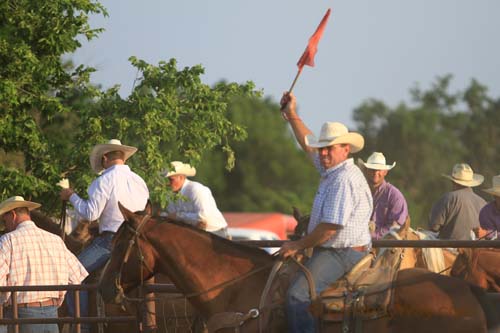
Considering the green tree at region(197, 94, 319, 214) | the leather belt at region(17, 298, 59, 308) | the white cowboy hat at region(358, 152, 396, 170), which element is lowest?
the leather belt at region(17, 298, 59, 308)

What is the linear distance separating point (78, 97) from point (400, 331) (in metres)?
7.06

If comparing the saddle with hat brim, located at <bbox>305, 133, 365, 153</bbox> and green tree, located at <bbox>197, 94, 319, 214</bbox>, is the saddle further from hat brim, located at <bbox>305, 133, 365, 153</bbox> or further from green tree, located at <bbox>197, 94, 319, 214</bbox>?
green tree, located at <bbox>197, 94, 319, 214</bbox>

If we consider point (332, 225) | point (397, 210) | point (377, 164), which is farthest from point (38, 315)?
point (377, 164)

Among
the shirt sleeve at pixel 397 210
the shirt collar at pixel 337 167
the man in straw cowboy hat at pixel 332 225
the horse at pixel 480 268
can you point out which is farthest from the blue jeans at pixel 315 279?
the shirt sleeve at pixel 397 210

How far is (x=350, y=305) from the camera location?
7883 millimetres

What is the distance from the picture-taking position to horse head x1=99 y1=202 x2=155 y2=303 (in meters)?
8.49

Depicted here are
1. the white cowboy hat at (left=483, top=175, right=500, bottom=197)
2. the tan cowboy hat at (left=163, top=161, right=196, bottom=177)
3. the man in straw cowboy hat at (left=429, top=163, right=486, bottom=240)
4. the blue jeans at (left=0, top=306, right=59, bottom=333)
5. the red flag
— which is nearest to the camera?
the red flag

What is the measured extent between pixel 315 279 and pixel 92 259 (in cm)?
339

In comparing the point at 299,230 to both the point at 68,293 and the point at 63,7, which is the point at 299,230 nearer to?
the point at 68,293

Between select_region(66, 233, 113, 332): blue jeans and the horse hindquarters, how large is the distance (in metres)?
3.68

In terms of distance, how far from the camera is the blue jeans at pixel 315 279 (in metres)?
7.91

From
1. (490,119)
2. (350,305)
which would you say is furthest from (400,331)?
(490,119)

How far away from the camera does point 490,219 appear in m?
12.0

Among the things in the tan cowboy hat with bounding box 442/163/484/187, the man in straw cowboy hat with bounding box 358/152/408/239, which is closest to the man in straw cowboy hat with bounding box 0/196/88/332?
the man in straw cowboy hat with bounding box 358/152/408/239
